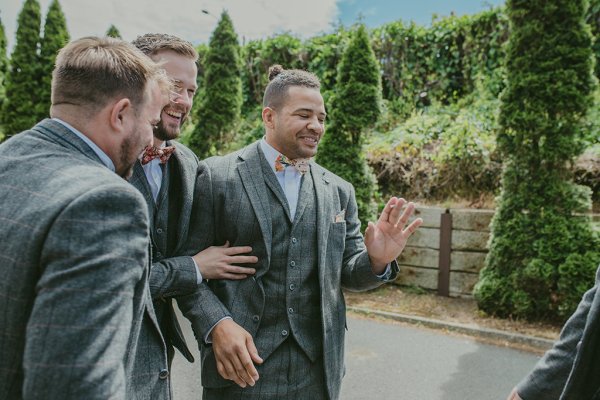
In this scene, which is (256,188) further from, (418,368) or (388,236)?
(418,368)

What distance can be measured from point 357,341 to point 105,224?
4.90 m

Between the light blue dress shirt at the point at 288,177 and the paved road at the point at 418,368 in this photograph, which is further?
the paved road at the point at 418,368

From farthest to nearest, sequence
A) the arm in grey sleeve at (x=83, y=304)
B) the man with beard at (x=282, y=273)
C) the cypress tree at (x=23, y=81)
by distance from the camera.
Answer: the cypress tree at (x=23, y=81)
the man with beard at (x=282, y=273)
the arm in grey sleeve at (x=83, y=304)

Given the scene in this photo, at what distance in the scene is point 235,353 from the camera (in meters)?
1.94

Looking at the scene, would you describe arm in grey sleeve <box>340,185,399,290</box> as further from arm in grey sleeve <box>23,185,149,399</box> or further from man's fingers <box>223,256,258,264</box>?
arm in grey sleeve <box>23,185,149,399</box>

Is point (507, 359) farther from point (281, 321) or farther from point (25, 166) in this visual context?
point (25, 166)

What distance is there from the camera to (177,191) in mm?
2100

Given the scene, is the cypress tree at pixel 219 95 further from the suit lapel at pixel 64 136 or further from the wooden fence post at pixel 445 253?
the suit lapel at pixel 64 136

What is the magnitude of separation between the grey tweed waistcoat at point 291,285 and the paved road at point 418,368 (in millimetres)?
2418

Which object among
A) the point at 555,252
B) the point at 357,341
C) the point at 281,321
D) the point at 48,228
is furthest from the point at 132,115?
the point at 555,252

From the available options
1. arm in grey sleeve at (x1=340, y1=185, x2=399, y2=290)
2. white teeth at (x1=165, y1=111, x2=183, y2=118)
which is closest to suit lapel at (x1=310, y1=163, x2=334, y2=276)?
arm in grey sleeve at (x1=340, y1=185, x2=399, y2=290)

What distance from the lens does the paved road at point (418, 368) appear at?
14.3 feet

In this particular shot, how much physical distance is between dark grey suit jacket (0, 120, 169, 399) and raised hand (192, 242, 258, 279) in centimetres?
87

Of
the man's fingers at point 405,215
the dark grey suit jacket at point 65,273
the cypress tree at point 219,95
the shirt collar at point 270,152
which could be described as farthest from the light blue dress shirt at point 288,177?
the cypress tree at point 219,95
